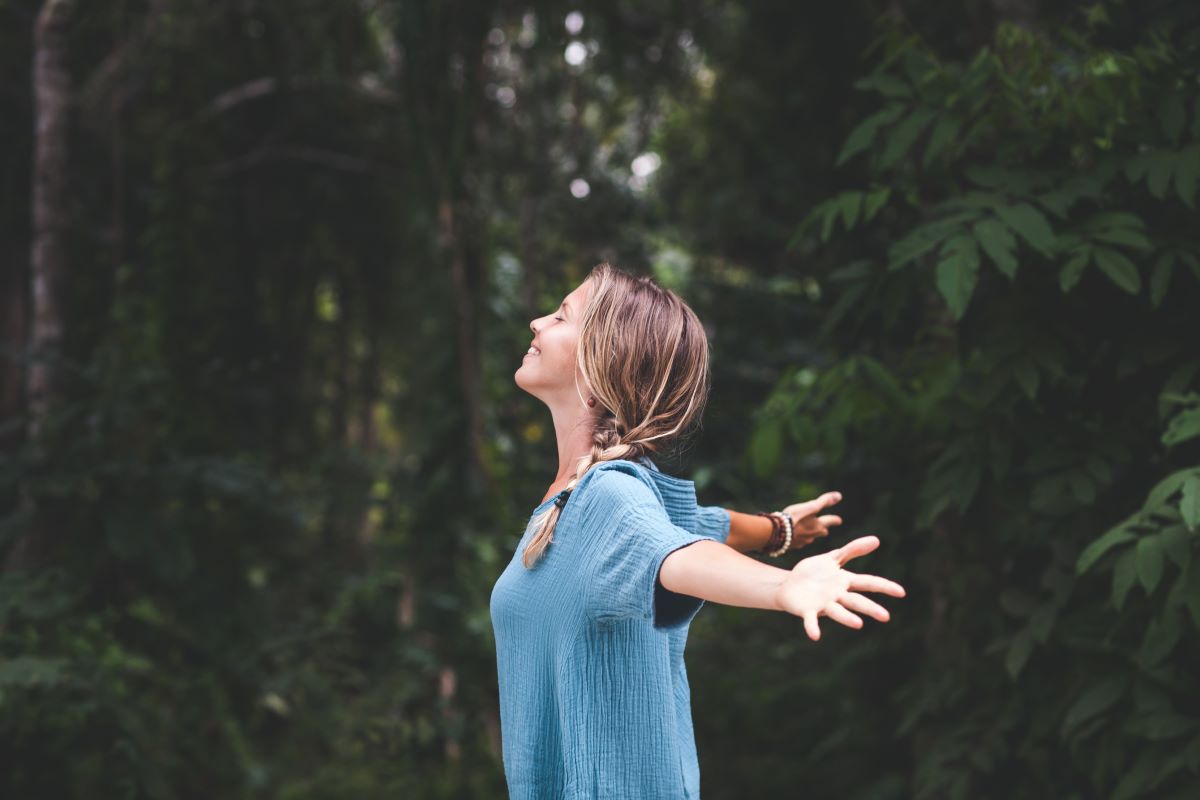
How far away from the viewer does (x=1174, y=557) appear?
1.97 metres

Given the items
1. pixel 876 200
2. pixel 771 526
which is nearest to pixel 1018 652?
pixel 771 526

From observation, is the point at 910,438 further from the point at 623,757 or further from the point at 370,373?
the point at 370,373

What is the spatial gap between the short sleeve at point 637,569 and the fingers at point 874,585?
197 mm

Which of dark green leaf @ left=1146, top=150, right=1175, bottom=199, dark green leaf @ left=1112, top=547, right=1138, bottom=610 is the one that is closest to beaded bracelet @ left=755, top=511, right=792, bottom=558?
dark green leaf @ left=1112, top=547, right=1138, bottom=610

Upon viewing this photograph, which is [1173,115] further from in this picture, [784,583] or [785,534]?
[784,583]

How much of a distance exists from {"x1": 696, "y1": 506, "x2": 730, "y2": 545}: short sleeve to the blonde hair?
0.68 ft

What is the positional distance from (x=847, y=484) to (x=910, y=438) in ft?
4.13

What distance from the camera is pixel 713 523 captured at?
170 cm

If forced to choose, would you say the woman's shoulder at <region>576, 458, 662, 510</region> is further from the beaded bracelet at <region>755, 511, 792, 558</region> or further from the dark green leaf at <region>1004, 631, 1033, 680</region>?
the dark green leaf at <region>1004, 631, 1033, 680</region>

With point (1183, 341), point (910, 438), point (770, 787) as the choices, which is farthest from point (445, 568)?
point (1183, 341)

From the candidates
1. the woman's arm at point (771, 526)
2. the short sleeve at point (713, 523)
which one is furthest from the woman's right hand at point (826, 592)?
the woman's arm at point (771, 526)

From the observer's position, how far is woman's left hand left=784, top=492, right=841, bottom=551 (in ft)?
6.23

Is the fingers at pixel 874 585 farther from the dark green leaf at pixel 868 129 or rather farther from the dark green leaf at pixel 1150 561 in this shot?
the dark green leaf at pixel 868 129

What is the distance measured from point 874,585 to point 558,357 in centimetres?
61
